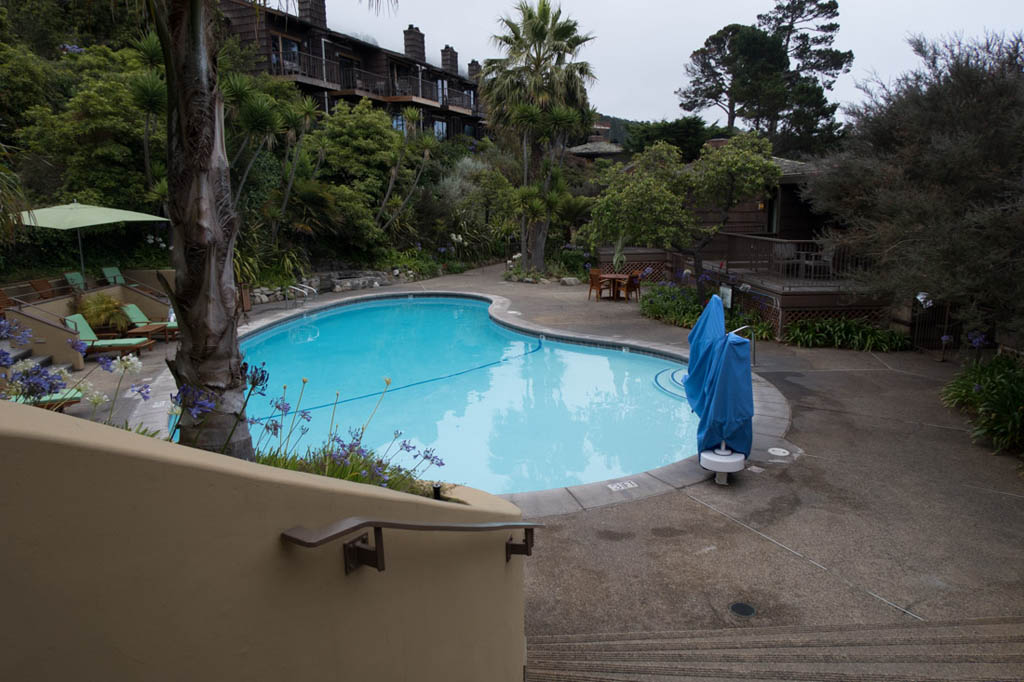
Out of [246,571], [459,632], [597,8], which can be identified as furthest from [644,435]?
[597,8]

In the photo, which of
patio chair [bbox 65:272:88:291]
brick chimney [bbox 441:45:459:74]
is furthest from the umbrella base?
brick chimney [bbox 441:45:459:74]

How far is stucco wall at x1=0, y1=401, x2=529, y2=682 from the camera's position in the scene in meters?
0.95

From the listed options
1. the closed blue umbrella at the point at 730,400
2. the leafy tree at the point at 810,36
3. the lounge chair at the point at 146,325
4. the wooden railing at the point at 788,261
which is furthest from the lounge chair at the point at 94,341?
the leafy tree at the point at 810,36

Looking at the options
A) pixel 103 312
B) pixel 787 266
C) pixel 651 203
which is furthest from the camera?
pixel 787 266

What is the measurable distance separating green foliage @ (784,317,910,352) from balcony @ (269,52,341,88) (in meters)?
23.2

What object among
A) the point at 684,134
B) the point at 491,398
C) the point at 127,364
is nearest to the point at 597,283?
the point at 491,398

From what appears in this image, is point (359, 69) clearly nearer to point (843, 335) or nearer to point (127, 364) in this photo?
point (843, 335)

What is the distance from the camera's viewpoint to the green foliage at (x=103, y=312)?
12219 millimetres

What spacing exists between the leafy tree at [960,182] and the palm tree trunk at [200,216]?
6696 mm

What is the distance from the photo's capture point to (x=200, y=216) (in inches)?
131

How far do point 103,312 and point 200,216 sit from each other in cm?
1086

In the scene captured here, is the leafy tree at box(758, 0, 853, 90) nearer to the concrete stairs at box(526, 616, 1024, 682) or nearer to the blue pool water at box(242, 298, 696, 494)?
the blue pool water at box(242, 298, 696, 494)

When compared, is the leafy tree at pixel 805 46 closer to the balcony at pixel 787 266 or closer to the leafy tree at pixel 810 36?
the leafy tree at pixel 810 36

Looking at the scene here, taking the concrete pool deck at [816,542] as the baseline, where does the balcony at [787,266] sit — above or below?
above
